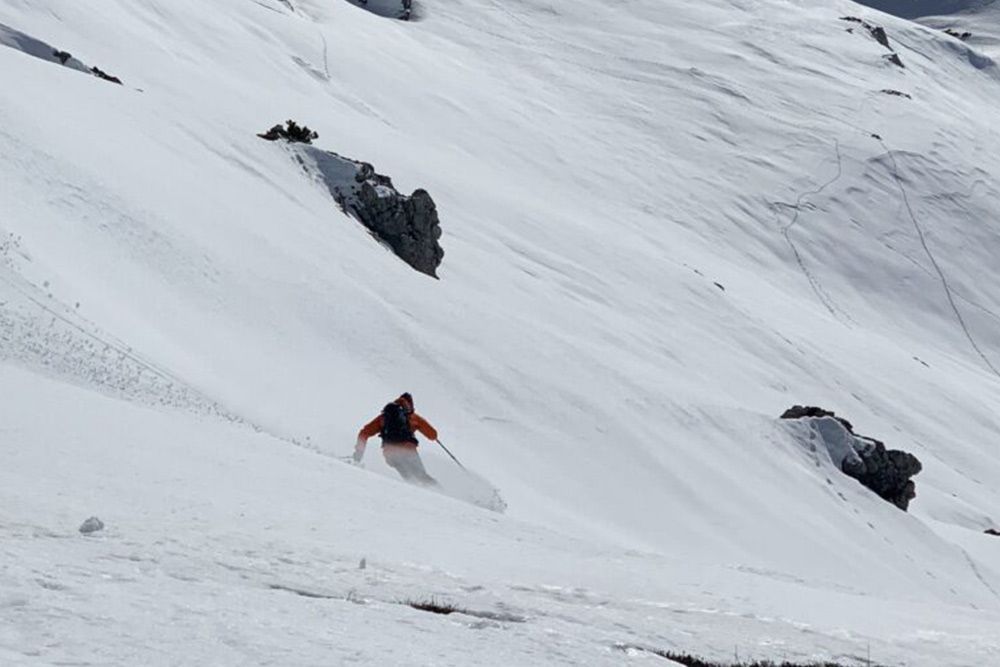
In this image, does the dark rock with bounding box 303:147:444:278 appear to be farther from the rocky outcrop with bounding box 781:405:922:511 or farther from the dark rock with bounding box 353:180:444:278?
the rocky outcrop with bounding box 781:405:922:511

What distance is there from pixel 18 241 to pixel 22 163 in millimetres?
3710

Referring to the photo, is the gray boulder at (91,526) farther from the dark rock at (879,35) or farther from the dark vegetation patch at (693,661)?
the dark rock at (879,35)

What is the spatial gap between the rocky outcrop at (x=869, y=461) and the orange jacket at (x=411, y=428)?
12.9 m

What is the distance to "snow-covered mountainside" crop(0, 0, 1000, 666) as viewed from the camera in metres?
9.29

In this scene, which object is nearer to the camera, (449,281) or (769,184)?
(449,281)

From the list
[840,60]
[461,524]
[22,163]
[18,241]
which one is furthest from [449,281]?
[840,60]

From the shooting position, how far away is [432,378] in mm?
23062

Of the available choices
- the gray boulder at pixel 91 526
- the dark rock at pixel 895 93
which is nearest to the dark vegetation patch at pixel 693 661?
the gray boulder at pixel 91 526

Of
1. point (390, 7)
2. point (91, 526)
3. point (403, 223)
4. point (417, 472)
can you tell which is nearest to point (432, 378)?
point (417, 472)

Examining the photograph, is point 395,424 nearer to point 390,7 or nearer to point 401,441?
point 401,441

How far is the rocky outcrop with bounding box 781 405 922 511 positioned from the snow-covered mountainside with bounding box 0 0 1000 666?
2.15 feet

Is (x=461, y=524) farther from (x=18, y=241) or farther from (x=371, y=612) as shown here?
(x=18, y=241)

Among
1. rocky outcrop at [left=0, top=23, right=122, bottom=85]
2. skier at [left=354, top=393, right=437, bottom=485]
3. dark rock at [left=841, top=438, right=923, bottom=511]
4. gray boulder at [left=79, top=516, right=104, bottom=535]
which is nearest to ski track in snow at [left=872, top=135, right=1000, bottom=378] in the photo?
dark rock at [left=841, top=438, right=923, bottom=511]

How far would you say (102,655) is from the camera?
6355mm
